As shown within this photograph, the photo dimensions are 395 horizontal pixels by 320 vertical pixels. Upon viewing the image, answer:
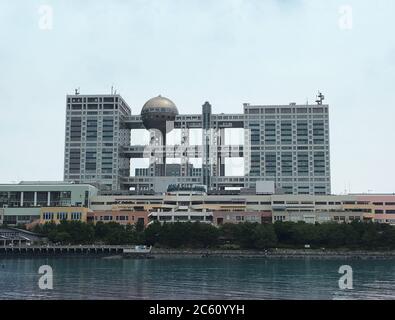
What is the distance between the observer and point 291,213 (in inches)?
4336

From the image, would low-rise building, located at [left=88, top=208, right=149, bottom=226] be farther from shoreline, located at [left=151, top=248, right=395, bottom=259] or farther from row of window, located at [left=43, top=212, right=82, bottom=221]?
shoreline, located at [left=151, top=248, right=395, bottom=259]

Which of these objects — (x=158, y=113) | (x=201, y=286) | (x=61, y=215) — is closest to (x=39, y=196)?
(x=61, y=215)

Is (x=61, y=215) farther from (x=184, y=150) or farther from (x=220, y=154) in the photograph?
(x=220, y=154)

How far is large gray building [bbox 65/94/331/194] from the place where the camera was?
15712 cm

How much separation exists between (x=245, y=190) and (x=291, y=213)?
17.8 meters

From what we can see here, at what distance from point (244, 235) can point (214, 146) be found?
65.6 metres

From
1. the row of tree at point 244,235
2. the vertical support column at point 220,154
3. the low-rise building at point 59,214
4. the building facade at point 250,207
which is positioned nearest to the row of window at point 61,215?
the low-rise building at point 59,214

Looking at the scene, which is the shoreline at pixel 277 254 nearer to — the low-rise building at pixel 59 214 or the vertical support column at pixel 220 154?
the low-rise building at pixel 59 214

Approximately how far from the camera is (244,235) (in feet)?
314

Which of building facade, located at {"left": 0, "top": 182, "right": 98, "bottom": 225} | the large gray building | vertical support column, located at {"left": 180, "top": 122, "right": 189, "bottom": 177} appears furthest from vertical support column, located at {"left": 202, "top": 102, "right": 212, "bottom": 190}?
building facade, located at {"left": 0, "top": 182, "right": 98, "bottom": 225}

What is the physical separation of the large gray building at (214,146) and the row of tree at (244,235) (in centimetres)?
5728
